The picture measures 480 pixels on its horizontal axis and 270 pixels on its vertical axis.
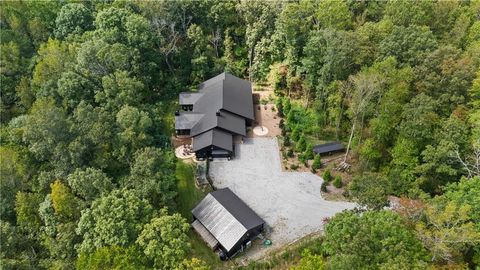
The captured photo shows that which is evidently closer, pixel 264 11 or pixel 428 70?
pixel 428 70

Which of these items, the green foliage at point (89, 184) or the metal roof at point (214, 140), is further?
the metal roof at point (214, 140)

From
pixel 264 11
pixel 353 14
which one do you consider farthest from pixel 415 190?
pixel 264 11

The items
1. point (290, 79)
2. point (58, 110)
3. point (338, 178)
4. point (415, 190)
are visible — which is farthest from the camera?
point (290, 79)

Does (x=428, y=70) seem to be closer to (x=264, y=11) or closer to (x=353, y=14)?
(x=353, y=14)

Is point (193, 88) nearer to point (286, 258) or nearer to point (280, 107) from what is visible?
point (280, 107)

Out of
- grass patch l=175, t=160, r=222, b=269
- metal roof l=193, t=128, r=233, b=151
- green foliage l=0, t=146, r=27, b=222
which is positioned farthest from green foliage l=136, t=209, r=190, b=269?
green foliage l=0, t=146, r=27, b=222

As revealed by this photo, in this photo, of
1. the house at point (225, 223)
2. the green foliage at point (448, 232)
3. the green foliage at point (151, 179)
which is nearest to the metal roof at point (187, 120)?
the green foliage at point (151, 179)

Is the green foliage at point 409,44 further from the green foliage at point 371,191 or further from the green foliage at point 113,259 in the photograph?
the green foliage at point 113,259
